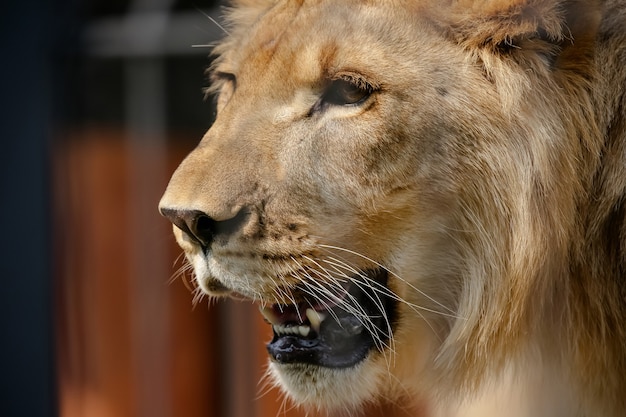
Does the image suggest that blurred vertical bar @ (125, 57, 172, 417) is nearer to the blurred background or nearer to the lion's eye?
the blurred background

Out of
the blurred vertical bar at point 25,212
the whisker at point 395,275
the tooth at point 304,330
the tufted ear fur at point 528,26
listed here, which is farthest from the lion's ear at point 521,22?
the blurred vertical bar at point 25,212

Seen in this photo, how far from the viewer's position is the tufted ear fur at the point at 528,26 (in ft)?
3.99

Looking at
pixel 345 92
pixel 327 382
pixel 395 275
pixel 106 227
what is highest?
pixel 345 92

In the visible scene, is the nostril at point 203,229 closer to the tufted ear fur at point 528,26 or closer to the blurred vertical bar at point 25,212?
the tufted ear fur at point 528,26

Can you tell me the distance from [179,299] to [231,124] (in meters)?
0.92

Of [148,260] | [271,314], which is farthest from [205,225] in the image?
[148,260]

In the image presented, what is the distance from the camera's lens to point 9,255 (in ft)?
5.53

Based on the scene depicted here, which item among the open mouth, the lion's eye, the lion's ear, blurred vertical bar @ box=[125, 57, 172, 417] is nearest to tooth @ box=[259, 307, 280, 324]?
the open mouth

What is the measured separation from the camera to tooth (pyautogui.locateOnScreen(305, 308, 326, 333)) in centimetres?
130

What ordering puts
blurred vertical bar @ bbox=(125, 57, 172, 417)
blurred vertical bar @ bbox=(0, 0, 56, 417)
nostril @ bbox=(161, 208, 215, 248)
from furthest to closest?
1. blurred vertical bar @ bbox=(125, 57, 172, 417)
2. blurred vertical bar @ bbox=(0, 0, 56, 417)
3. nostril @ bbox=(161, 208, 215, 248)

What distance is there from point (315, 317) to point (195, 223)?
23cm

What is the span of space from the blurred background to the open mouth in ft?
0.57

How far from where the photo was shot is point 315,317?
4.26ft

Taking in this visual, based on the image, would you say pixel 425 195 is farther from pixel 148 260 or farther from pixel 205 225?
pixel 148 260
